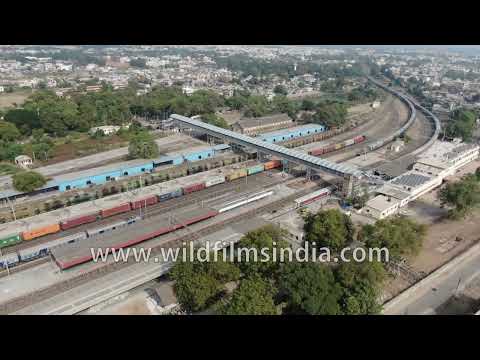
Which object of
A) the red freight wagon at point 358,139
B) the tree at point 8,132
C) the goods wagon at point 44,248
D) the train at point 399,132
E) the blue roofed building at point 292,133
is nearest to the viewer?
the goods wagon at point 44,248

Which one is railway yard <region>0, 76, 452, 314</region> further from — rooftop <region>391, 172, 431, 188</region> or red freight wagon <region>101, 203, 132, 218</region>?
rooftop <region>391, 172, 431, 188</region>

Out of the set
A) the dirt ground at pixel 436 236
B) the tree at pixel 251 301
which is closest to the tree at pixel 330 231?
the dirt ground at pixel 436 236

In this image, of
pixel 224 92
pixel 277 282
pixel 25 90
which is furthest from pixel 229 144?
pixel 25 90

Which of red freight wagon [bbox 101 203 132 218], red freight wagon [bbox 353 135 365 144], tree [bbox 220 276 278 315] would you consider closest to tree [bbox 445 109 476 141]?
red freight wagon [bbox 353 135 365 144]

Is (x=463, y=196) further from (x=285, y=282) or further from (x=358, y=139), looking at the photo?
(x=358, y=139)

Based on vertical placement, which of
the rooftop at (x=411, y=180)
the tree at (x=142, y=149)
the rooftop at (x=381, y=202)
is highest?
the tree at (x=142, y=149)

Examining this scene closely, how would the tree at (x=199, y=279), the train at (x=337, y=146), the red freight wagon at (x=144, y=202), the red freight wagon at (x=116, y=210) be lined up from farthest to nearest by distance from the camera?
the train at (x=337, y=146), the red freight wagon at (x=144, y=202), the red freight wagon at (x=116, y=210), the tree at (x=199, y=279)

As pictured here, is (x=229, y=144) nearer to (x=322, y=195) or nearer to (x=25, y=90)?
(x=322, y=195)

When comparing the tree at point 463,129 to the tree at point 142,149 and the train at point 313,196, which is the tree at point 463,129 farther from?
the tree at point 142,149
